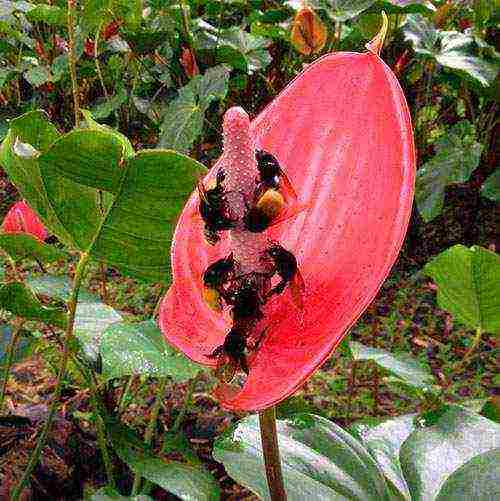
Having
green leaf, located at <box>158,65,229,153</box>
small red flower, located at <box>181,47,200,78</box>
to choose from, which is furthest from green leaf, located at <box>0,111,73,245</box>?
small red flower, located at <box>181,47,200,78</box>

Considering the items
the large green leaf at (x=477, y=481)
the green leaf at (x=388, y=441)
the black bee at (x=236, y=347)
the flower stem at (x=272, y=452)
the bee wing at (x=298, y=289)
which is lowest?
the green leaf at (x=388, y=441)

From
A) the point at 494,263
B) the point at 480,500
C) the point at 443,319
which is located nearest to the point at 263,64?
the point at 443,319

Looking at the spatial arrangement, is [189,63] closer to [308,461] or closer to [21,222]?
[21,222]

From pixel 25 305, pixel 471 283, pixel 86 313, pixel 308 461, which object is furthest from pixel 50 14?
pixel 308 461

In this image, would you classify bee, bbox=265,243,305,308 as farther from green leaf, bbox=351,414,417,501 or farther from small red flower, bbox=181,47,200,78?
small red flower, bbox=181,47,200,78

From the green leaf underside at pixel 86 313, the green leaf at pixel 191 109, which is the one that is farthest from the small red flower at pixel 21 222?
the green leaf at pixel 191 109

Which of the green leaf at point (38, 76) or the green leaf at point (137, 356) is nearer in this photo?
the green leaf at point (137, 356)

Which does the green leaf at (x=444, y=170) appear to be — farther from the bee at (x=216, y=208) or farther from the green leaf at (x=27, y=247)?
the bee at (x=216, y=208)
